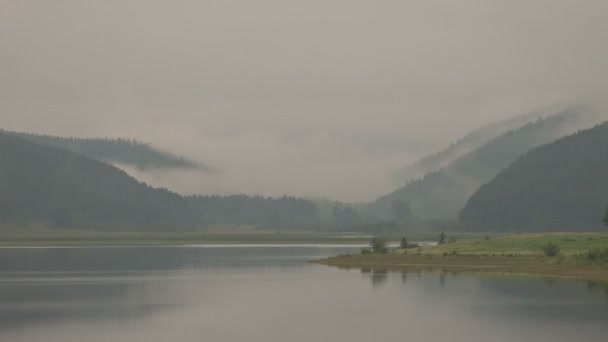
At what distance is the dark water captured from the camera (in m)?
64.8

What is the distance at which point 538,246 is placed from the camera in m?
143

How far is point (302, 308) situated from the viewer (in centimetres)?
8044

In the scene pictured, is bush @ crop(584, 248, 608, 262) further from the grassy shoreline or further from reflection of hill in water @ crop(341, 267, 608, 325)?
reflection of hill in water @ crop(341, 267, 608, 325)

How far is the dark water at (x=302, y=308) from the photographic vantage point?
6475cm

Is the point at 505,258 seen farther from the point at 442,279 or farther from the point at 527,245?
the point at 442,279

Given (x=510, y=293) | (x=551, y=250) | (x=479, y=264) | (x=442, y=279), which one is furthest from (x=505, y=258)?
(x=510, y=293)

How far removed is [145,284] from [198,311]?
3475 centimetres

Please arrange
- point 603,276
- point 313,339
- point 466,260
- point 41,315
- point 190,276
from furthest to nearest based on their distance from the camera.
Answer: point 466,260
point 190,276
point 603,276
point 41,315
point 313,339

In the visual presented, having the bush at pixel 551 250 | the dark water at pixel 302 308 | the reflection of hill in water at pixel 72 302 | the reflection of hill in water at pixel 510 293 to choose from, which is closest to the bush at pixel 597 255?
the reflection of hill in water at pixel 510 293

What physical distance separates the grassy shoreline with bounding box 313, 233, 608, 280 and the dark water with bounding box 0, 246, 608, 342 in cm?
822

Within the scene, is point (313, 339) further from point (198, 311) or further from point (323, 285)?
point (323, 285)

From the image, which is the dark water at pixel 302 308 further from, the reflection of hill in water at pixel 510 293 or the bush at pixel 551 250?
the bush at pixel 551 250

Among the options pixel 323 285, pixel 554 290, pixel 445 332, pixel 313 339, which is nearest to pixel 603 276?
pixel 554 290

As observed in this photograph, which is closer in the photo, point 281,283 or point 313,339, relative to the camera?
point 313,339
